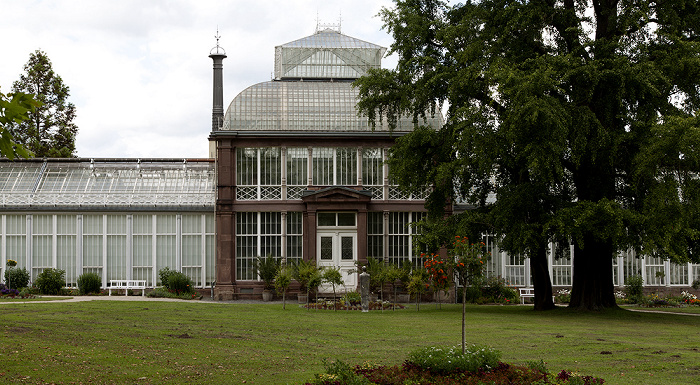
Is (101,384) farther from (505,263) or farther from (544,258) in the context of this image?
(505,263)

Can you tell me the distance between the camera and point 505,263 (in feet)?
119

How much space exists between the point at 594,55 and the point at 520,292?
12.9m

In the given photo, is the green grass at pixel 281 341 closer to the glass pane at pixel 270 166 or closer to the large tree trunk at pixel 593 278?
the large tree trunk at pixel 593 278

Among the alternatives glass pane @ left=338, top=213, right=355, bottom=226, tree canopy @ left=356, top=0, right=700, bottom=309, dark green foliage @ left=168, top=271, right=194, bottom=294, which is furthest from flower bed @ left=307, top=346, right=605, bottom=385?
dark green foliage @ left=168, top=271, right=194, bottom=294

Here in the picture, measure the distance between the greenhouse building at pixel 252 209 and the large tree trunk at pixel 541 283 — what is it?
3576 mm

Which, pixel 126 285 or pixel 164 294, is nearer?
pixel 164 294

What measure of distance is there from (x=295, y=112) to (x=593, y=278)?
14577 millimetres

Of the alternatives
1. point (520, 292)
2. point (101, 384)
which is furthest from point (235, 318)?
point (520, 292)

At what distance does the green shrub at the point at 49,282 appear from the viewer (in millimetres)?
32781

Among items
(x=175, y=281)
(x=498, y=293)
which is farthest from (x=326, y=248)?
(x=498, y=293)

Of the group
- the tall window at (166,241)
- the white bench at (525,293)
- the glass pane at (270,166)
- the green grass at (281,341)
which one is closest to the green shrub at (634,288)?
the white bench at (525,293)

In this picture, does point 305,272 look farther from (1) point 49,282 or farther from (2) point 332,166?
(1) point 49,282

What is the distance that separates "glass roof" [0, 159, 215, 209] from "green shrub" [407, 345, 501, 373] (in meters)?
24.2

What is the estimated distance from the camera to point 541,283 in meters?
28.8
